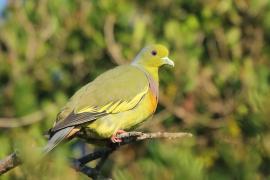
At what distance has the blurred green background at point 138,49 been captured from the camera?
621 cm

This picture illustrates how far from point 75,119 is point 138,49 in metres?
2.77

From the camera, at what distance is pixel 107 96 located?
4352 millimetres

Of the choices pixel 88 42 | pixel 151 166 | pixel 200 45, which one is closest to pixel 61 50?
pixel 88 42

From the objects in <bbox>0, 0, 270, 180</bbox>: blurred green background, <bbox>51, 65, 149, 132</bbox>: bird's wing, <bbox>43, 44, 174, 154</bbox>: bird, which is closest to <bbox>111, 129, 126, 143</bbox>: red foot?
<bbox>43, 44, 174, 154</bbox>: bird

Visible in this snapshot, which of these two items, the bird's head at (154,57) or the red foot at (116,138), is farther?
the bird's head at (154,57)

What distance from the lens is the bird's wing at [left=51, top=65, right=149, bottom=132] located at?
4.02 m

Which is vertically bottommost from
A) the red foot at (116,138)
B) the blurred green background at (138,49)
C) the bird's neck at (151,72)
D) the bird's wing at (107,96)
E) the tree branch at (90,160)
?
the blurred green background at (138,49)

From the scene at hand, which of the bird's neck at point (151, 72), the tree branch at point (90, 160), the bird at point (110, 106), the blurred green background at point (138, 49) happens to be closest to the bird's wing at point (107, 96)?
the bird at point (110, 106)

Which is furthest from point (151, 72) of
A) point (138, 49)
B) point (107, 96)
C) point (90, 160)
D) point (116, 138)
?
point (90, 160)

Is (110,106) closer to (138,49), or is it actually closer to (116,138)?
(116,138)

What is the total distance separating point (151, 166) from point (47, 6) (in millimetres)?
5491

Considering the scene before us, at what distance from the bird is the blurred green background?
1312 millimetres

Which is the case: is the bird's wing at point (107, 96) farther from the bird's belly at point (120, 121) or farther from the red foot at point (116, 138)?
the red foot at point (116, 138)

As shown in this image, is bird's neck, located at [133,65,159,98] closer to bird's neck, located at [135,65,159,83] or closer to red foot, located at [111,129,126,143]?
bird's neck, located at [135,65,159,83]
